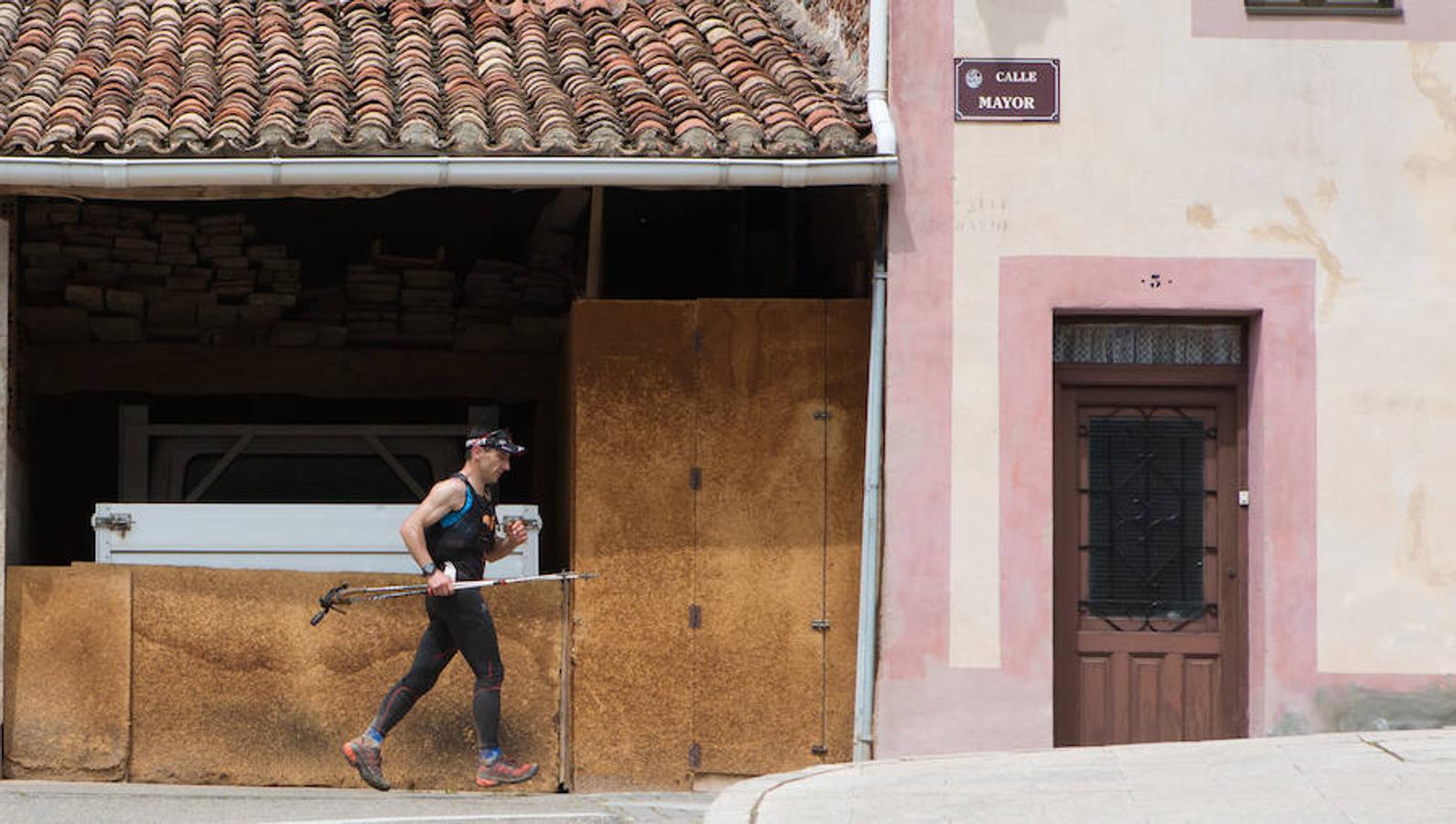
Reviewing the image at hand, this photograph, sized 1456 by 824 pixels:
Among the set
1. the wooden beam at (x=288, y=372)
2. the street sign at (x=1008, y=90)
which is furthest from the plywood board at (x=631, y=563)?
the wooden beam at (x=288, y=372)

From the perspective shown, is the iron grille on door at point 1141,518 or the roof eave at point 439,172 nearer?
the roof eave at point 439,172

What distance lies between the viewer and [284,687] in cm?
→ 1101

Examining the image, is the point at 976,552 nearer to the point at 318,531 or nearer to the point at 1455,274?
the point at 1455,274

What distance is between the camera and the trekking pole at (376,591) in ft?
34.8

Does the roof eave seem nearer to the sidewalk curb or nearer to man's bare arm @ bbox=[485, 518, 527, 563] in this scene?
man's bare arm @ bbox=[485, 518, 527, 563]

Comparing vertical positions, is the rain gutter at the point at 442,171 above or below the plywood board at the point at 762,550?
above

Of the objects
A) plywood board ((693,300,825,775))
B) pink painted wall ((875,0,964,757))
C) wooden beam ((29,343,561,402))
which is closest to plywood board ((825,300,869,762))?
plywood board ((693,300,825,775))

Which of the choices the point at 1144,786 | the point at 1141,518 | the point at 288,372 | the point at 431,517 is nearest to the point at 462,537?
the point at 431,517

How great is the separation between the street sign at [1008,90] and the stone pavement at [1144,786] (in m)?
3.13

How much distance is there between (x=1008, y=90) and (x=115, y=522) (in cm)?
506

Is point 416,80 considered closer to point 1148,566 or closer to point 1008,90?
point 1008,90

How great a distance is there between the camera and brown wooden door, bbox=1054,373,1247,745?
1098cm

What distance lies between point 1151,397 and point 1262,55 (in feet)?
5.85

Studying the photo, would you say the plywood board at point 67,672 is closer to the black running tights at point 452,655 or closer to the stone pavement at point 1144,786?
the black running tights at point 452,655
